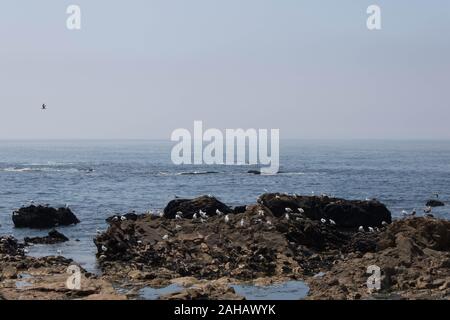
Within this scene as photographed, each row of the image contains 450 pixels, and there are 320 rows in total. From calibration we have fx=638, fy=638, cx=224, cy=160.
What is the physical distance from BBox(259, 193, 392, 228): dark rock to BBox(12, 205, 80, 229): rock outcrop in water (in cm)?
1794

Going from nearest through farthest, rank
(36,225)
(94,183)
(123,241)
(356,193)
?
(123,241), (36,225), (356,193), (94,183)

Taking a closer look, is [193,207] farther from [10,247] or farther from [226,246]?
[10,247]

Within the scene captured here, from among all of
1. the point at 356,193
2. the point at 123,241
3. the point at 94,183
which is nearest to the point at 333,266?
the point at 123,241

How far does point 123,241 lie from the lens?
3925 cm

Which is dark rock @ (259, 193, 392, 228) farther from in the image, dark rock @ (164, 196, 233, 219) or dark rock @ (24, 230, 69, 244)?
dark rock @ (24, 230, 69, 244)

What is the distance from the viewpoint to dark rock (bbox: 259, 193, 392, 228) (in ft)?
168

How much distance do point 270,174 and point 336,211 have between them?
204 feet

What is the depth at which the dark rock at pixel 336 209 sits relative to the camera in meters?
51.2

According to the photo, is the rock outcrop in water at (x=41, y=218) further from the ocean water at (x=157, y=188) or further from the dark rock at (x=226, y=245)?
the dark rock at (x=226, y=245)

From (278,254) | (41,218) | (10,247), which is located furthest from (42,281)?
(41,218)

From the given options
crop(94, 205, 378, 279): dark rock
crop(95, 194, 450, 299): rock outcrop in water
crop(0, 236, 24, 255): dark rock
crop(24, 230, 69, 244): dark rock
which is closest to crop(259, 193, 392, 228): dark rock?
crop(95, 194, 450, 299): rock outcrop in water

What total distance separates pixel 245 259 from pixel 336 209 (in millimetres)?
19008

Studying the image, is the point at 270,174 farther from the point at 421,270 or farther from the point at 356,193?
the point at 421,270

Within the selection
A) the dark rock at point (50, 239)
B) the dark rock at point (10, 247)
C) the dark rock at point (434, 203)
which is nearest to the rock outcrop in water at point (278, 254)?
the dark rock at point (10, 247)
